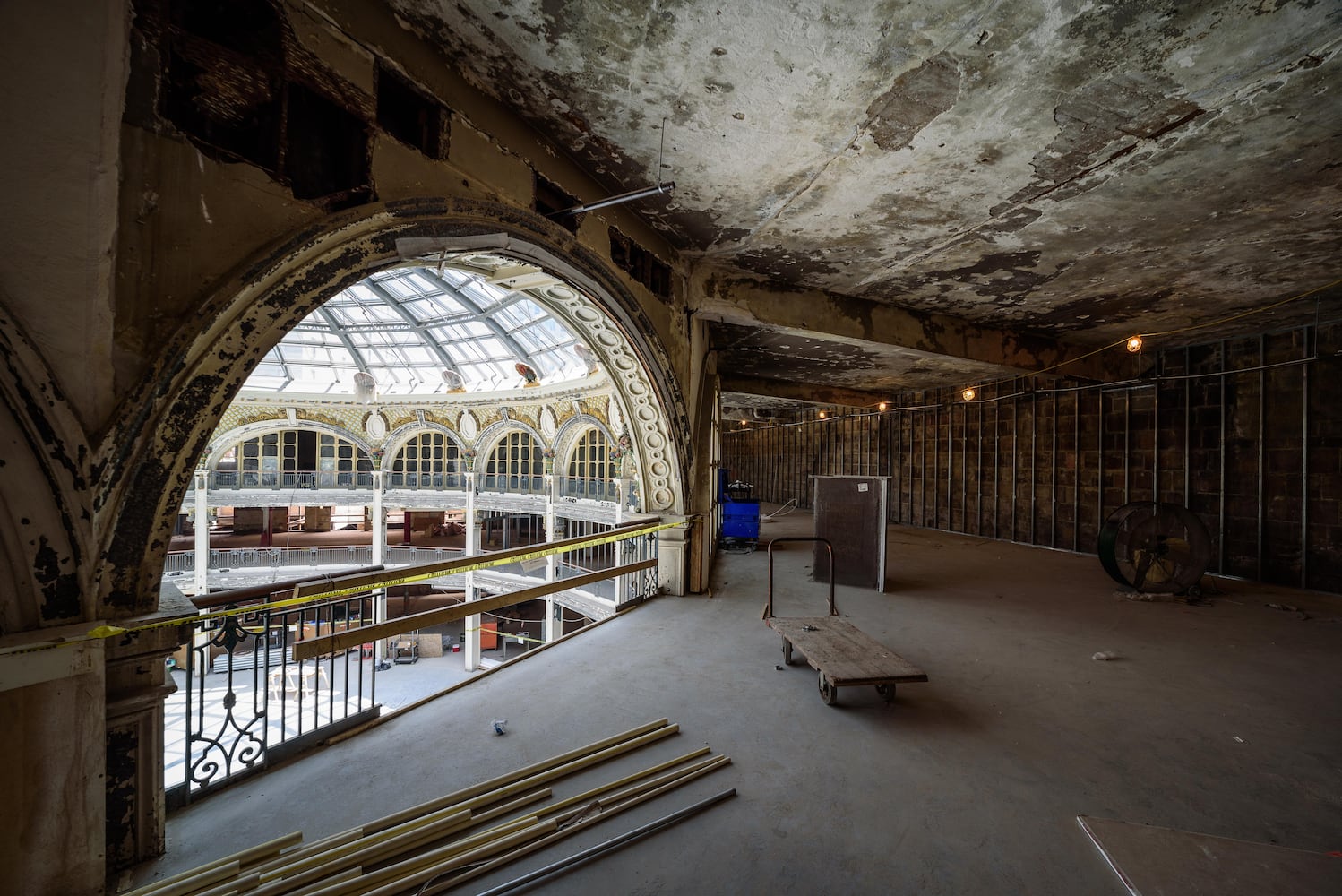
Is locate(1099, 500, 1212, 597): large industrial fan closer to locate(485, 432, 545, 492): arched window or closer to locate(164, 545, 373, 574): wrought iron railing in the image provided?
locate(485, 432, 545, 492): arched window

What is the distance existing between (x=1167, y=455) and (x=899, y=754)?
10.2 m

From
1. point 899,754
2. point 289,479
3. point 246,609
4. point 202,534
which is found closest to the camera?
point 246,609

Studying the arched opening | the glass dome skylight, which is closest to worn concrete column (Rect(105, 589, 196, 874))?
the arched opening

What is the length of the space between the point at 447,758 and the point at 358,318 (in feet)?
60.7

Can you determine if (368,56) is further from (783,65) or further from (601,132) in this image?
(783,65)

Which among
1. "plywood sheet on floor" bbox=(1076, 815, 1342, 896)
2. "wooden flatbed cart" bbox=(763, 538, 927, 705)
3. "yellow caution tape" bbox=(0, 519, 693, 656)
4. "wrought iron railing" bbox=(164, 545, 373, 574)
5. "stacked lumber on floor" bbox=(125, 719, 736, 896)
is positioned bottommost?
"wrought iron railing" bbox=(164, 545, 373, 574)

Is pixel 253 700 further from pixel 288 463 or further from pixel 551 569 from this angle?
pixel 288 463

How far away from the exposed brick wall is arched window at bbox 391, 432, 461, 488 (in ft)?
58.1

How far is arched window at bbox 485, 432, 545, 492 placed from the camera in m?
20.0

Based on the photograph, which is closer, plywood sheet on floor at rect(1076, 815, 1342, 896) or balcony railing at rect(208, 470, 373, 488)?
plywood sheet on floor at rect(1076, 815, 1342, 896)

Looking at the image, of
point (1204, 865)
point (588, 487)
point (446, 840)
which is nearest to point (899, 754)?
point (1204, 865)

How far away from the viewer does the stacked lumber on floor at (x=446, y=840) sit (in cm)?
210

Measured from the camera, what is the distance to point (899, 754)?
127 inches

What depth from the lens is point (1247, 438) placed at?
839cm
